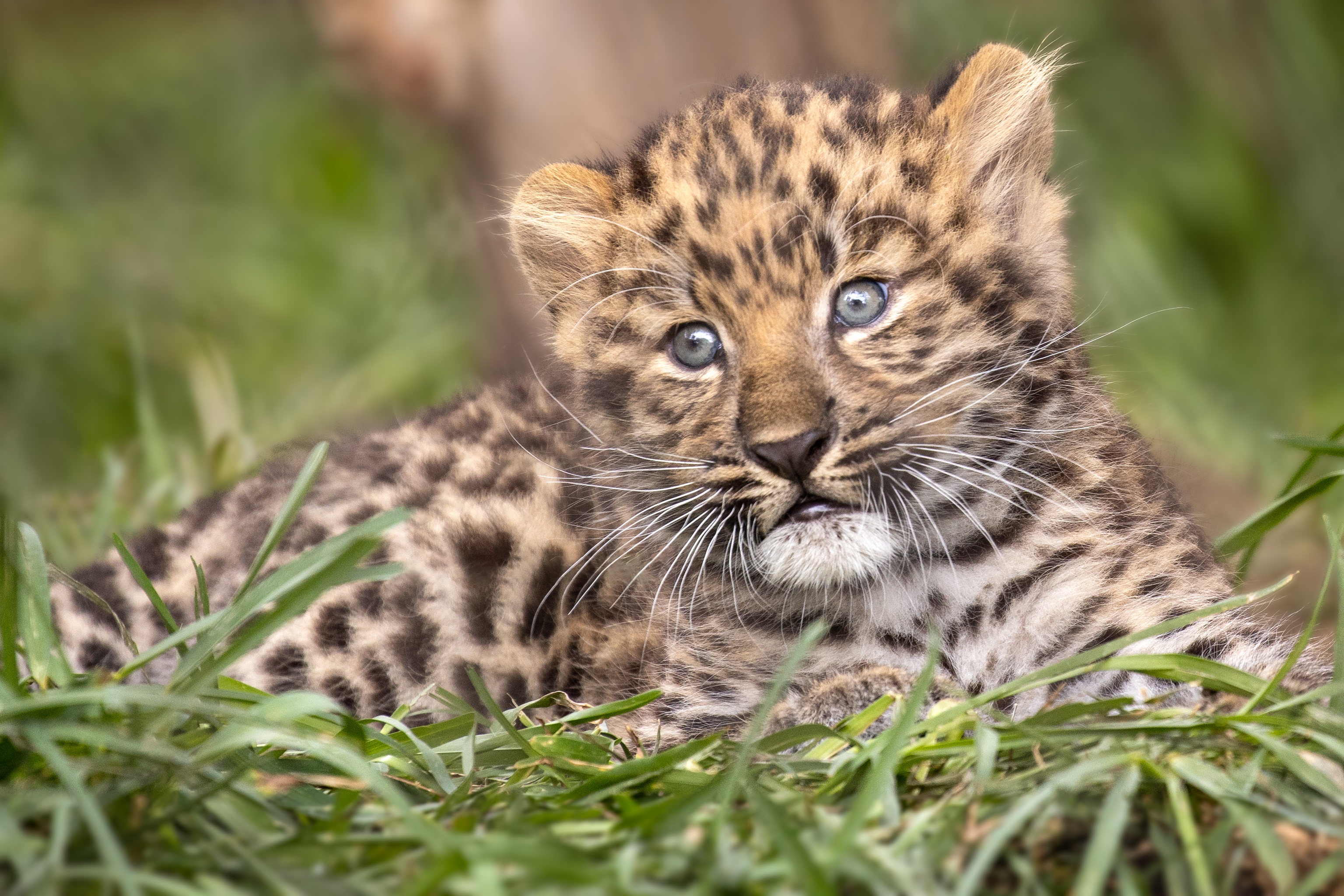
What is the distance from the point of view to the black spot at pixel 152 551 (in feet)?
14.2

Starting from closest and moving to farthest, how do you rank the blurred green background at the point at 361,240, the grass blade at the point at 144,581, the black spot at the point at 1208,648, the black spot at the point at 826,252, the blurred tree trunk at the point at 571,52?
the grass blade at the point at 144,581 → the black spot at the point at 1208,648 → the black spot at the point at 826,252 → the blurred tree trunk at the point at 571,52 → the blurred green background at the point at 361,240

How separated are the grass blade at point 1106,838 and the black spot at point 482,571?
2.22m

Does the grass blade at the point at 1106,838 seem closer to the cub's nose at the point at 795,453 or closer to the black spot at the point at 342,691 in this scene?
the cub's nose at the point at 795,453

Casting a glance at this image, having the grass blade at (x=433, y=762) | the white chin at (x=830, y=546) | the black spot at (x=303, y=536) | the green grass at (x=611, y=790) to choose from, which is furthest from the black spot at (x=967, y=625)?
the black spot at (x=303, y=536)

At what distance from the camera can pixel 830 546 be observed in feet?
10.7

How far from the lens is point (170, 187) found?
12328 millimetres

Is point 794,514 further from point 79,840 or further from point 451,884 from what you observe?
point 79,840

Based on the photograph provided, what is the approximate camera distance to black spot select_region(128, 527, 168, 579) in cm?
433

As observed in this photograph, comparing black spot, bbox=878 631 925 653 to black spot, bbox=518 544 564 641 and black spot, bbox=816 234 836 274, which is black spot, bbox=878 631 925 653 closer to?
black spot, bbox=816 234 836 274

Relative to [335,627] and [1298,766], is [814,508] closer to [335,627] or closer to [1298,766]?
[1298,766]

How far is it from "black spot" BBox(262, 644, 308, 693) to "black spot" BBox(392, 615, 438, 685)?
0.29 m

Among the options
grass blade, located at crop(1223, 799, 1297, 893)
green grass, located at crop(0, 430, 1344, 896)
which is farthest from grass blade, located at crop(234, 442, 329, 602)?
grass blade, located at crop(1223, 799, 1297, 893)

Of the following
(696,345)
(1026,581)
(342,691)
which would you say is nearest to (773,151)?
(696,345)

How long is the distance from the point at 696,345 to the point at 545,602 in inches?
40.2
